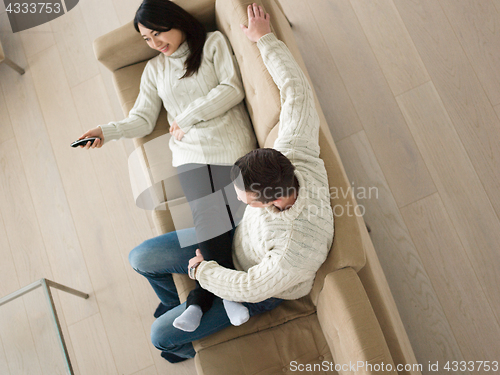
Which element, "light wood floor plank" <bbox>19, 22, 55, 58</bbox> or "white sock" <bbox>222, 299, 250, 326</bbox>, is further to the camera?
"light wood floor plank" <bbox>19, 22, 55, 58</bbox>

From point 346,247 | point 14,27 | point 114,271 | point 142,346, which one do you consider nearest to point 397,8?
point 346,247

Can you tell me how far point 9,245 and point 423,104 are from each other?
90.7 inches

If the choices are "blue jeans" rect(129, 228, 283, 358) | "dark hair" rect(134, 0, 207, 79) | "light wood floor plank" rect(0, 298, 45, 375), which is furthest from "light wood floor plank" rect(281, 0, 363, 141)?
"light wood floor plank" rect(0, 298, 45, 375)

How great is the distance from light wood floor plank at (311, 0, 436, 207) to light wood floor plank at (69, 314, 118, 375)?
5.11ft

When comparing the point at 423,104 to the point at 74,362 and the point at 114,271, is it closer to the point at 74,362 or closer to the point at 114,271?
the point at 114,271

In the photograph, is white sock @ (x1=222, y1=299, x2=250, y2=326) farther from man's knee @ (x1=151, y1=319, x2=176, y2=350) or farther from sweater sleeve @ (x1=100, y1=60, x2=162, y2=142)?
sweater sleeve @ (x1=100, y1=60, x2=162, y2=142)

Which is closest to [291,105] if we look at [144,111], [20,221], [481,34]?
[144,111]

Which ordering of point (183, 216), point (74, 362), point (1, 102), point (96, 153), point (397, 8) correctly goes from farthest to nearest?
point (1, 102) < point (96, 153) < point (397, 8) < point (74, 362) < point (183, 216)

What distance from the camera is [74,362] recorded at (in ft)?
5.72

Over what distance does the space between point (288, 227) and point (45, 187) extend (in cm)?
167

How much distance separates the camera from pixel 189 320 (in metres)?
1.18

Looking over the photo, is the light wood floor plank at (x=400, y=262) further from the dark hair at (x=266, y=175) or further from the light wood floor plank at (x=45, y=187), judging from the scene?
the light wood floor plank at (x=45, y=187)

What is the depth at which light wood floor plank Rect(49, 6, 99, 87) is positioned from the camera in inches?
86.4

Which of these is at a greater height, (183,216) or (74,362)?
(183,216)
